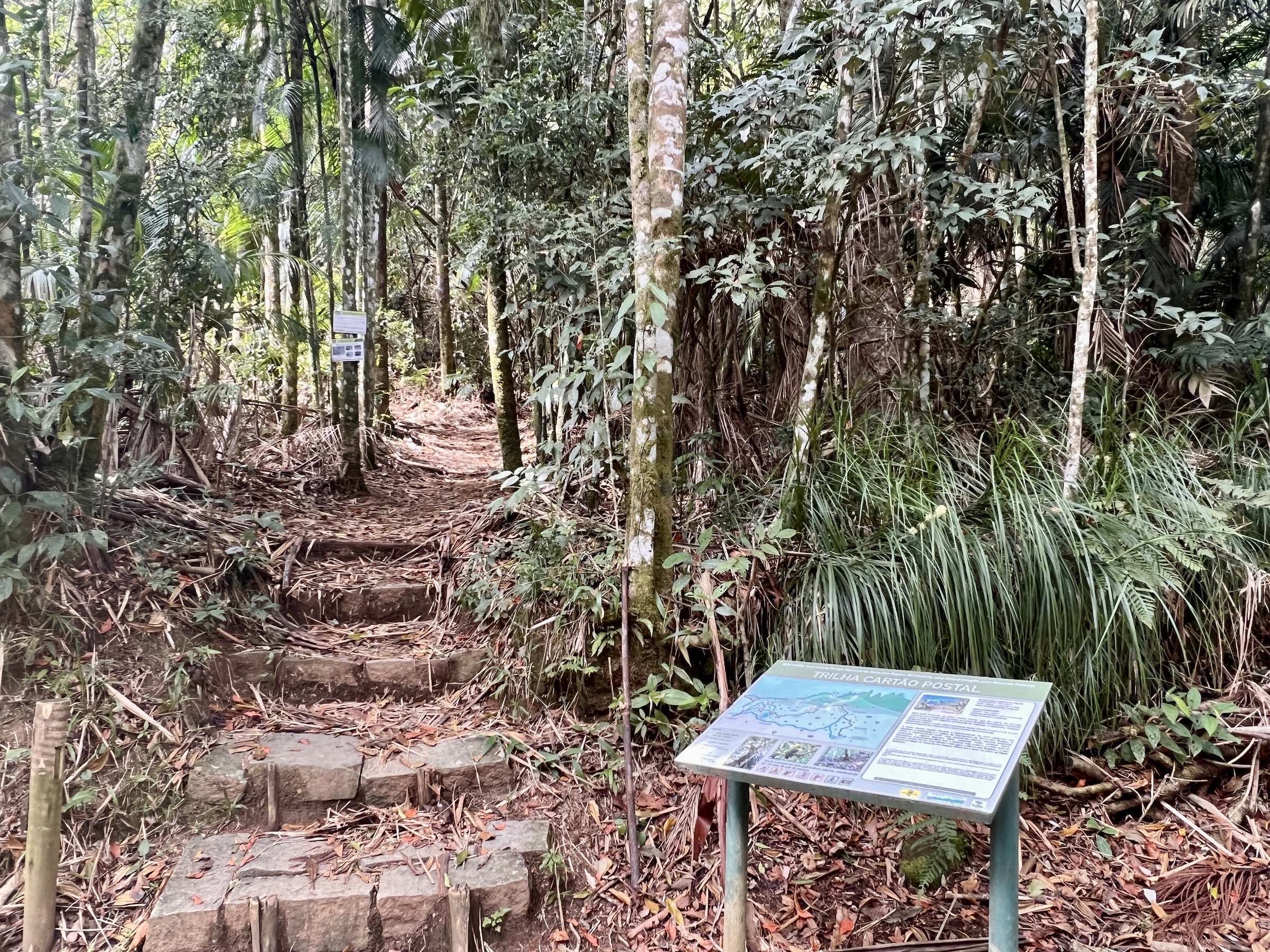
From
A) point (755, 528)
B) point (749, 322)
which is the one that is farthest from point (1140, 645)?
point (749, 322)

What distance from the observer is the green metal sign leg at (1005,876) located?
1.68m

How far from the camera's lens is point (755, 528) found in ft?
10.8

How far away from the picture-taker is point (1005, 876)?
169cm

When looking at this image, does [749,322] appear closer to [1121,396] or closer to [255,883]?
[1121,396]

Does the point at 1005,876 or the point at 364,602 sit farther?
the point at 364,602

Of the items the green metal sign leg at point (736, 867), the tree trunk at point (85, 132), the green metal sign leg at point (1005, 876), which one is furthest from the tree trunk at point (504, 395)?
the green metal sign leg at point (1005, 876)

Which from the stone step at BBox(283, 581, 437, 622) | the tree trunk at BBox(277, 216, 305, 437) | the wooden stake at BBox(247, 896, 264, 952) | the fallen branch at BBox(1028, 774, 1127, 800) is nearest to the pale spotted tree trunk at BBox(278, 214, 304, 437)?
the tree trunk at BBox(277, 216, 305, 437)

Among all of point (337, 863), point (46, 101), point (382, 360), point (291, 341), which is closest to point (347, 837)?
point (337, 863)

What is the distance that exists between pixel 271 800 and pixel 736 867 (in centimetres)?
192

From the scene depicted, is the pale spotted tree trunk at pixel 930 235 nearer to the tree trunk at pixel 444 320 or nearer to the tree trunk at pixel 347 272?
the tree trunk at pixel 347 272

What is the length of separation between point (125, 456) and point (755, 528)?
3.60 metres

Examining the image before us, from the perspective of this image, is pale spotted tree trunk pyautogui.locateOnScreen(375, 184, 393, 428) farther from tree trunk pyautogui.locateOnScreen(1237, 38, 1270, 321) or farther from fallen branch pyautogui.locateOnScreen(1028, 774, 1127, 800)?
tree trunk pyautogui.locateOnScreen(1237, 38, 1270, 321)

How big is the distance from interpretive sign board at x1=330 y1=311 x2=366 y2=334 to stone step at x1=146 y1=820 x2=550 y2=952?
3.85 meters

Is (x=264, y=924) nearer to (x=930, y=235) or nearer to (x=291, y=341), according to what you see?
(x=930, y=235)
